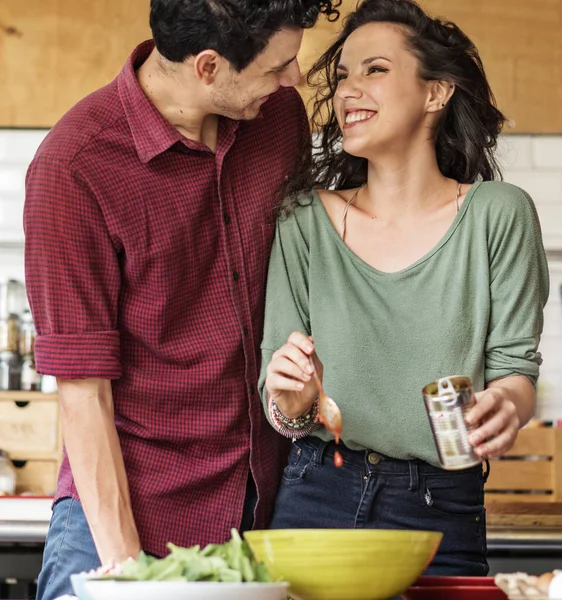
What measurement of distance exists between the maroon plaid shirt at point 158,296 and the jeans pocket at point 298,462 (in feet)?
0.14

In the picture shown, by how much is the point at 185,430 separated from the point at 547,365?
8.94 feet

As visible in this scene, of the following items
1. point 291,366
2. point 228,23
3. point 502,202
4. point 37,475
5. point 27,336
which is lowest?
point 37,475

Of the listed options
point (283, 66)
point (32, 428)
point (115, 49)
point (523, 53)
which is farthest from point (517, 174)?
point (283, 66)

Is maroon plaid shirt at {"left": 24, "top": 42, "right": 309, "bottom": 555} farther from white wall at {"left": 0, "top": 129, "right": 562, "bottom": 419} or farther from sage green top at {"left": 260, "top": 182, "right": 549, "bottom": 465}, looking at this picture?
white wall at {"left": 0, "top": 129, "right": 562, "bottom": 419}

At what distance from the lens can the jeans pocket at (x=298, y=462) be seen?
1.73 m

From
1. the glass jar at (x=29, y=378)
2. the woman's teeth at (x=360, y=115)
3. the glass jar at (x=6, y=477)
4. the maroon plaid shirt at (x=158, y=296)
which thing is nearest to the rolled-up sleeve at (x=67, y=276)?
the maroon plaid shirt at (x=158, y=296)

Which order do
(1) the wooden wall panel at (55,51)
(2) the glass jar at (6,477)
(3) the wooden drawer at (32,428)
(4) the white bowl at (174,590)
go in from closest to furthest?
(4) the white bowl at (174,590), (2) the glass jar at (6,477), (3) the wooden drawer at (32,428), (1) the wooden wall panel at (55,51)

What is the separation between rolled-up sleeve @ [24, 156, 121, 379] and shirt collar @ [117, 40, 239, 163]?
128 millimetres

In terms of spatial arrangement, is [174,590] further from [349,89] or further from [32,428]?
[32,428]

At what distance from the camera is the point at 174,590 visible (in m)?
1.02

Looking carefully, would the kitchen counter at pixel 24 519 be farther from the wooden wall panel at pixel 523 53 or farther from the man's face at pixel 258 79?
the wooden wall panel at pixel 523 53

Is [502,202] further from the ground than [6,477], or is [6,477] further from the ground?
[502,202]

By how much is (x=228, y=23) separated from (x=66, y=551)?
0.90m

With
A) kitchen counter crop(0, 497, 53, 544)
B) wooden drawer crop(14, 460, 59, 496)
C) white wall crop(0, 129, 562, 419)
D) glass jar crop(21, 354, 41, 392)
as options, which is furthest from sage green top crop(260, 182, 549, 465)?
glass jar crop(21, 354, 41, 392)
